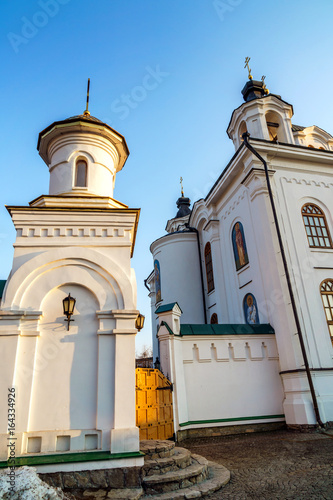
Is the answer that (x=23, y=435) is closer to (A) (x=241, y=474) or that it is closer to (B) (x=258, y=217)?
(A) (x=241, y=474)

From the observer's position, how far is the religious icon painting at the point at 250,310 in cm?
1170

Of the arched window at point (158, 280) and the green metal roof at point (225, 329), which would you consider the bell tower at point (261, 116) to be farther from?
the green metal roof at point (225, 329)

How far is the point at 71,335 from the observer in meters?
5.38

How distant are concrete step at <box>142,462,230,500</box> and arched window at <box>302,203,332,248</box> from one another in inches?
339

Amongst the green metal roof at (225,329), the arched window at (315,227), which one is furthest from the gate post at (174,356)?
the arched window at (315,227)

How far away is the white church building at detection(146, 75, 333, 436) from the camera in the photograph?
30.9 feet

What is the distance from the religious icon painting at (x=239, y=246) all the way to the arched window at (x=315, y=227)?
2284mm

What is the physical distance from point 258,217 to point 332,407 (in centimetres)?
614

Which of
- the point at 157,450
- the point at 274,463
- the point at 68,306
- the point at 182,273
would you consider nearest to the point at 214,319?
the point at 182,273

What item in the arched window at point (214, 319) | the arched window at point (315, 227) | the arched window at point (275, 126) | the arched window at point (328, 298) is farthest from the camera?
the arched window at point (214, 319)

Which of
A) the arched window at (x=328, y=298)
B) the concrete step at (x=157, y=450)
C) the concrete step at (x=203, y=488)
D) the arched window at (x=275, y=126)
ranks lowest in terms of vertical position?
the concrete step at (x=203, y=488)

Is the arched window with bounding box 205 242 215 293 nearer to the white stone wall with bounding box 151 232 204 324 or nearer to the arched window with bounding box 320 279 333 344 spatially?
the white stone wall with bounding box 151 232 204 324

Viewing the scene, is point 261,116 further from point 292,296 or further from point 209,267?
point 292,296

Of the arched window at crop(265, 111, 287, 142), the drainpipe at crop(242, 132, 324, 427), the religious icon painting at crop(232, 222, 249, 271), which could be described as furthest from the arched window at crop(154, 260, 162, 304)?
the arched window at crop(265, 111, 287, 142)
